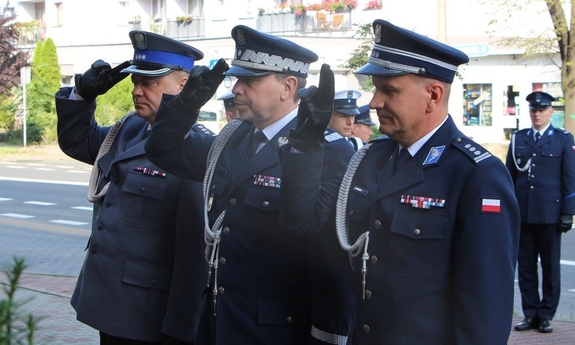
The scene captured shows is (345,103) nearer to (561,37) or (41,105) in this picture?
A: (561,37)

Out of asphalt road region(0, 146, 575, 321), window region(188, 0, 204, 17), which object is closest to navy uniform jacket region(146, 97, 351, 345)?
asphalt road region(0, 146, 575, 321)

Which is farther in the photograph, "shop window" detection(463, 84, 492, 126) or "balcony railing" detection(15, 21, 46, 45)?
"balcony railing" detection(15, 21, 46, 45)

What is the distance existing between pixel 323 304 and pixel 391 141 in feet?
2.14

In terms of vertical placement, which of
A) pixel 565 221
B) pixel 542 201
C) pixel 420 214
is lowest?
pixel 565 221

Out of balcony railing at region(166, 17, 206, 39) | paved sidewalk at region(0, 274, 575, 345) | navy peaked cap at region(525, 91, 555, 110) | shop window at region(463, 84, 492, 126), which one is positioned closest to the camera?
paved sidewalk at region(0, 274, 575, 345)

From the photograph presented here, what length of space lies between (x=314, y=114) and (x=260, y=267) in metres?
0.73

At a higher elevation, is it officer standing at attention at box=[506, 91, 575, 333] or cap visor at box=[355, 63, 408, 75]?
cap visor at box=[355, 63, 408, 75]

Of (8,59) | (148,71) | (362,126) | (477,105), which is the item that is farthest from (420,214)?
(8,59)

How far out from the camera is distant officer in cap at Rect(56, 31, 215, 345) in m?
4.14

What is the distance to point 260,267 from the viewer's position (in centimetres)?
355

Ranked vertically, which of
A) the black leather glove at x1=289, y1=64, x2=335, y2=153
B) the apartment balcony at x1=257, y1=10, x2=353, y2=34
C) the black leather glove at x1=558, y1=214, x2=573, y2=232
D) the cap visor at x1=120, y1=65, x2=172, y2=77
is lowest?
the black leather glove at x1=558, y1=214, x2=573, y2=232

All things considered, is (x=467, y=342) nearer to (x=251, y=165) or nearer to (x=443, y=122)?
(x=443, y=122)

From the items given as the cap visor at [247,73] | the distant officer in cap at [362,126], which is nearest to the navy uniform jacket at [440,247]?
the cap visor at [247,73]

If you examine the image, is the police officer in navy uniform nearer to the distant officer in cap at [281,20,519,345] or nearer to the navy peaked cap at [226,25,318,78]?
the navy peaked cap at [226,25,318,78]
